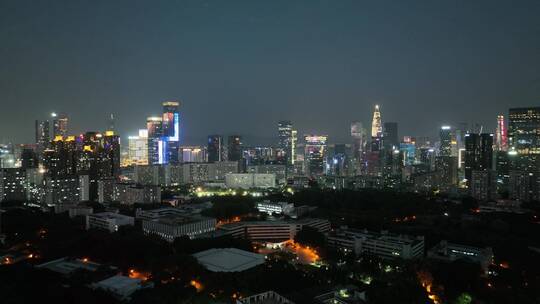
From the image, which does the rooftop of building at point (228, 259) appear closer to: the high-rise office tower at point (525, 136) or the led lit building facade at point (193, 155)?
the high-rise office tower at point (525, 136)

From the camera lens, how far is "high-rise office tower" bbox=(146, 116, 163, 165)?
37938 millimetres

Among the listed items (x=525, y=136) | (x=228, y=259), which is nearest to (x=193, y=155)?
(x=525, y=136)

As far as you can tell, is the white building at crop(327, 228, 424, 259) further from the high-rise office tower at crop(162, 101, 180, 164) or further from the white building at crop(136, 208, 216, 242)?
the high-rise office tower at crop(162, 101, 180, 164)

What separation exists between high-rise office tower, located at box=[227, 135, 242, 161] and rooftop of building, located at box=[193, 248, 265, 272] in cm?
2843

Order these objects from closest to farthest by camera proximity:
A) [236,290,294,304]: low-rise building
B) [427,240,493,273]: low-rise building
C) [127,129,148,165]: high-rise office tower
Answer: [236,290,294,304]: low-rise building → [427,240,493,273]: low-rise building → [127,129,148,165]: high-rise office tower

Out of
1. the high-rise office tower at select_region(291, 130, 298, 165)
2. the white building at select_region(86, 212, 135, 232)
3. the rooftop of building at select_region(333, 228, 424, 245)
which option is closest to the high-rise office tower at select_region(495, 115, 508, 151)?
the high-rise office tower at select_region(291, 130, 298, 165)

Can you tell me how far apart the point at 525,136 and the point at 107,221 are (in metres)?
23.1

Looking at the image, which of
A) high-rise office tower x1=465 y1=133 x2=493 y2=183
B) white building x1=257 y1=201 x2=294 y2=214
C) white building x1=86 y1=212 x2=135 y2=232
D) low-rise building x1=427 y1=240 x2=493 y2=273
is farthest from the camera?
high-rise office tower x1=465 y1=133 x2=493 y2=183

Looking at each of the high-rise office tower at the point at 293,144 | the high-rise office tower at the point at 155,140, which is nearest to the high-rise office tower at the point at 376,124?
the high-rise office tower at the point at 293,144

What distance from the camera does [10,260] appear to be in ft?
38.1

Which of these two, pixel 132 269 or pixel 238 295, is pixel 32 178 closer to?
pixel 132 269

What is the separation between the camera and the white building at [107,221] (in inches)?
613

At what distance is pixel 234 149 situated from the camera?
132 ft

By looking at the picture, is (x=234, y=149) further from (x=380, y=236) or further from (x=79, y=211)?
(x=380, y=236)
